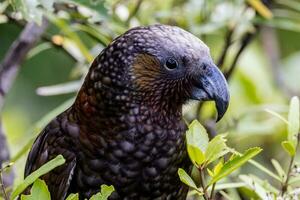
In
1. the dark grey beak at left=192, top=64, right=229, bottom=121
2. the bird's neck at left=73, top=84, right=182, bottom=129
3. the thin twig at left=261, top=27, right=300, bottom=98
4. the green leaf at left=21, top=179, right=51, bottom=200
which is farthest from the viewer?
the thin twig at left=261, top=27, right=300, bottom=98

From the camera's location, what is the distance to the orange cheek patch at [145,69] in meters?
2.44

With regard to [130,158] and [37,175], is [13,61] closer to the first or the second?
[130,158]

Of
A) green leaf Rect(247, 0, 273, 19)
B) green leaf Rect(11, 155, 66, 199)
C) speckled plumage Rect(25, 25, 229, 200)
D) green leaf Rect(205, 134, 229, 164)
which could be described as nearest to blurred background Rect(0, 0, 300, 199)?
green leaf Rect(247, 0, 273, 19)

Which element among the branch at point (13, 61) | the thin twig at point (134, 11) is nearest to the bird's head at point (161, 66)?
the branch at point (13, 61)

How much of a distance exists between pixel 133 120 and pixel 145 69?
0.14 metres

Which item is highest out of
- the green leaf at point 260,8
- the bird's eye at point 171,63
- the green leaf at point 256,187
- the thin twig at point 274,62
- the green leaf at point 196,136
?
the green leaf at point 196,136

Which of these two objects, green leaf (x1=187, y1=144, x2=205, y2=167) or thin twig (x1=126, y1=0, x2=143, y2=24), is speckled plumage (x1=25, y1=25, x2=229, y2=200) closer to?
green leaf (x1=187, y1=144, x2=205, y2=167)

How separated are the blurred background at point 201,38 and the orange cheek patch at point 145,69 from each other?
0.16 m

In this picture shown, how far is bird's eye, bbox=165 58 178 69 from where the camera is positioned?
243 centimetres

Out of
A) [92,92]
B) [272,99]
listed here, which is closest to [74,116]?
[92,92]

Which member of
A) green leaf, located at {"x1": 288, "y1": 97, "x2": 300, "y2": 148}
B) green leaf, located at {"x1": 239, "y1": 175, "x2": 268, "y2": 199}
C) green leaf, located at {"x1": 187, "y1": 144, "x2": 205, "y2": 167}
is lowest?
green leaf, located at {"x1": 239, "y1": 175, "x2": 268, "y2": 199}

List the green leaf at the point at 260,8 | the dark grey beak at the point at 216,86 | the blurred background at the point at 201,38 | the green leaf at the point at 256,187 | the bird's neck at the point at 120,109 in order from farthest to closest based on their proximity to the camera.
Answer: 1. the green leaf at the point at 260,8
2. the blurred background at the point at 201,38
3. the bird's neck at the point at 120,109
4. the dark grey beak at the point at 216,86
5. the green leaf at the point at 256,187

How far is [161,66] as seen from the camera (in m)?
2.46

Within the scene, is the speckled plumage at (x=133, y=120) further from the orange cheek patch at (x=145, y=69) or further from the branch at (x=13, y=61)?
the branch at (x=13, y=61)
